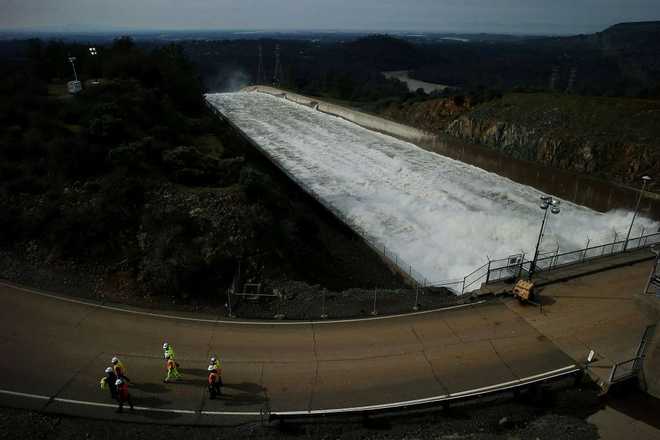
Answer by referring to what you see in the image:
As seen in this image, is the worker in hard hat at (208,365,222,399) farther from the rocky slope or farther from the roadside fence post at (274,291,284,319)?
the rocky slope

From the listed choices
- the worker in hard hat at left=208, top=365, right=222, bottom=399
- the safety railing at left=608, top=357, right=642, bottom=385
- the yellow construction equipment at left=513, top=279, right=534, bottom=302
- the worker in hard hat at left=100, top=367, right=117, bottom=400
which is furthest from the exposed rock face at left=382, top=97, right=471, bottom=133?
the worker in hard hat at left=100, top=367, right=117, bottom=400

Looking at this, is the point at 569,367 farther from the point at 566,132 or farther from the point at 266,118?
the point at 266,118

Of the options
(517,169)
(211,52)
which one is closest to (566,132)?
(517,169)

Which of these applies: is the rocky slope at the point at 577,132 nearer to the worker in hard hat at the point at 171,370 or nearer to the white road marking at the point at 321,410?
the white road marking at the point at 321,410

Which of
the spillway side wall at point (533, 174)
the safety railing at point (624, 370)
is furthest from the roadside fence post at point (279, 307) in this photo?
the spillway side wall at point (533, 174)

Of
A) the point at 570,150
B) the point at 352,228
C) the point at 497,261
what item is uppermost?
the point at 570,150

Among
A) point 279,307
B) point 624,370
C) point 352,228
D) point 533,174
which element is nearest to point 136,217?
point 279,307

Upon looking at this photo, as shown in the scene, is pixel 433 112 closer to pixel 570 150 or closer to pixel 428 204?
pixel 570 150
